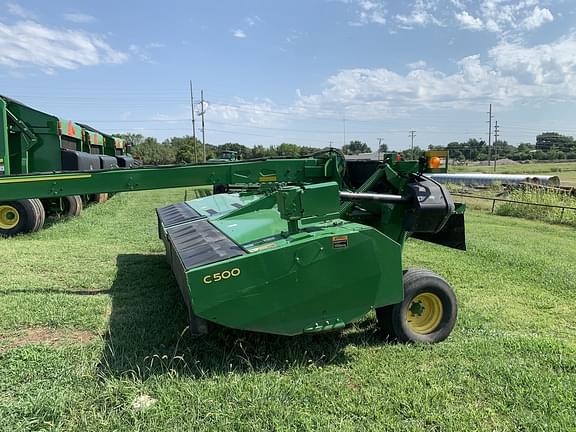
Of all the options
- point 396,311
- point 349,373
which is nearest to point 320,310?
point 349,373

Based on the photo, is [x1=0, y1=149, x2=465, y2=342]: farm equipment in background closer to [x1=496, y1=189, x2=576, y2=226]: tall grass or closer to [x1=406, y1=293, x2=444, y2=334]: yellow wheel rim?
[x1=406, y1=293, x2=444, y2=334]: yellow wheel rim

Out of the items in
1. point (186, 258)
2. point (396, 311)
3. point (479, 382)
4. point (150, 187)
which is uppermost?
point (150, 187)

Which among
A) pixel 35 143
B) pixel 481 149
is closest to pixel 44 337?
pixel 35 143

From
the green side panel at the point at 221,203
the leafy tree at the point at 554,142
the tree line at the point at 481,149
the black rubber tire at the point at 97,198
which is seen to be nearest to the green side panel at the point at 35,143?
the black rubber tire at the point at 97,198

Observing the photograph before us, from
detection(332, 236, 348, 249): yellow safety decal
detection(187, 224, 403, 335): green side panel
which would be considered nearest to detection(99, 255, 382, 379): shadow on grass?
detection(187, 224, 403, 335): green side panel

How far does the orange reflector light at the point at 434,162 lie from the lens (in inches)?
159

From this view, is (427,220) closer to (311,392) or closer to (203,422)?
(311,392)

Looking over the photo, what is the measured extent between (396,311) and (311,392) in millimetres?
1043

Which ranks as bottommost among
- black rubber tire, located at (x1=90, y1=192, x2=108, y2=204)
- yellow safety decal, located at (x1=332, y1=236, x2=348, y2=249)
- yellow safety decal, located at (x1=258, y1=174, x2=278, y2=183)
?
black rubber tire, located at (x1=90, y1=192, x2=108, y2=204)

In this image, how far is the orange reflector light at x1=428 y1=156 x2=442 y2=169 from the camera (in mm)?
4039

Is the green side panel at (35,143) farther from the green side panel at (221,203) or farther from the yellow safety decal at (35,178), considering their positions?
the yellow safety decal at (35,178)

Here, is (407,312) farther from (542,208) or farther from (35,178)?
(542,208)

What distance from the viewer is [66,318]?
4.10m

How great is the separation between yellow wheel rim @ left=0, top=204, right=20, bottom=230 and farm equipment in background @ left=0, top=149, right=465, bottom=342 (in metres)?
5.06
